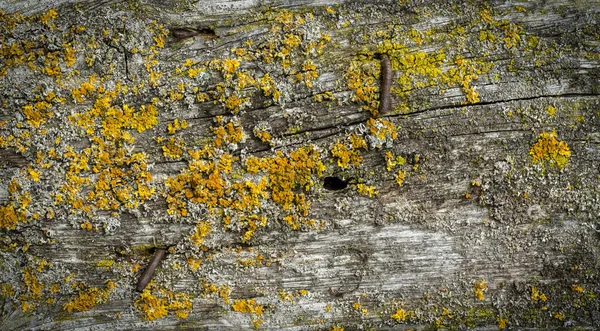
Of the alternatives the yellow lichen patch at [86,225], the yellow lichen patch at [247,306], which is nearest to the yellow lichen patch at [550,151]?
the yellow lichen patch at [247,306]

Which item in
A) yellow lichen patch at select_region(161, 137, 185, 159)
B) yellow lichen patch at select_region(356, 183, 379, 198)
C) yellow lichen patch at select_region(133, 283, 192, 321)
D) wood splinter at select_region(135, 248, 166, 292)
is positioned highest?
yellow lichen patch at select_region(161, 137, 185, 159)

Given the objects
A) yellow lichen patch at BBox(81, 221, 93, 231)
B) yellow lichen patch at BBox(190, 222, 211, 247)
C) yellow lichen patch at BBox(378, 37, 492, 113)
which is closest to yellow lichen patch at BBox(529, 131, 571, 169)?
yellow lichen patch at BBox(378, 37, 492, 113)

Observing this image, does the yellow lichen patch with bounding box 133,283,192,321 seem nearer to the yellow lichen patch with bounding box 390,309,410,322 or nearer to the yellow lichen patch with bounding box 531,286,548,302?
the yellow lichen patch with bounding box 390,309,410,322

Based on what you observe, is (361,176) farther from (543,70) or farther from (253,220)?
(543,70)

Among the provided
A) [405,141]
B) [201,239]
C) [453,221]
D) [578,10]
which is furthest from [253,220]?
[578,10]

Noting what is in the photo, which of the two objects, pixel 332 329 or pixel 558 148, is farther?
pixel 332 329

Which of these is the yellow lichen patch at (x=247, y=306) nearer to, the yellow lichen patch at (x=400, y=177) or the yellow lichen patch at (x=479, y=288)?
the yellow lichen patch at (x=400, y=177)

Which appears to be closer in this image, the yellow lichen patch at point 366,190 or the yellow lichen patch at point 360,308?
the yellow lichen patch at point 366,190
